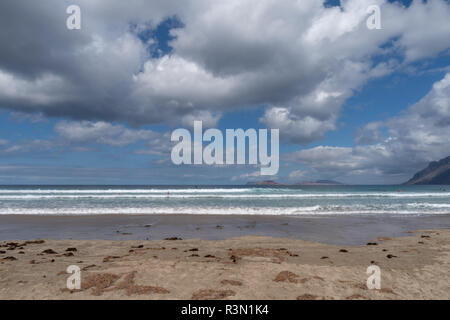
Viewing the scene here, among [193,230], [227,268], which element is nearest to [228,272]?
[227,268]

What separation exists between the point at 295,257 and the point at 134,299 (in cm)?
460

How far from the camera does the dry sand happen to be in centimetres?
480

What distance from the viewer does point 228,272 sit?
575cm

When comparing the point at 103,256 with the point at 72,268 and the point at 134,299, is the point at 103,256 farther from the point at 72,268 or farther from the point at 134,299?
the point at 134,299

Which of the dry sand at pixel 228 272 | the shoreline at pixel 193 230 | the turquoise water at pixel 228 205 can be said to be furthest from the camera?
the turquoise water at pixel 228 205

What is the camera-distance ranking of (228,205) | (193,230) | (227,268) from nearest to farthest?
(227,268), (193,230), (228,205)

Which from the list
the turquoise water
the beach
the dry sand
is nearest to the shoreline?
the beach

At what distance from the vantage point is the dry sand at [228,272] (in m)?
4.80

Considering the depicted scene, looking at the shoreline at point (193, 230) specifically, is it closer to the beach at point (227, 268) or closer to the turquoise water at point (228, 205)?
the beach at point (227, 268)

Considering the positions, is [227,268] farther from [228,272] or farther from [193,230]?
[193,230]

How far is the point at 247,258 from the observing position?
707cm

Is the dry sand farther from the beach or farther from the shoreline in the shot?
the shoreline

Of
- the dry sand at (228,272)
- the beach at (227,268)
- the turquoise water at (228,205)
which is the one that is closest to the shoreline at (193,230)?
the beach at (227,268)
